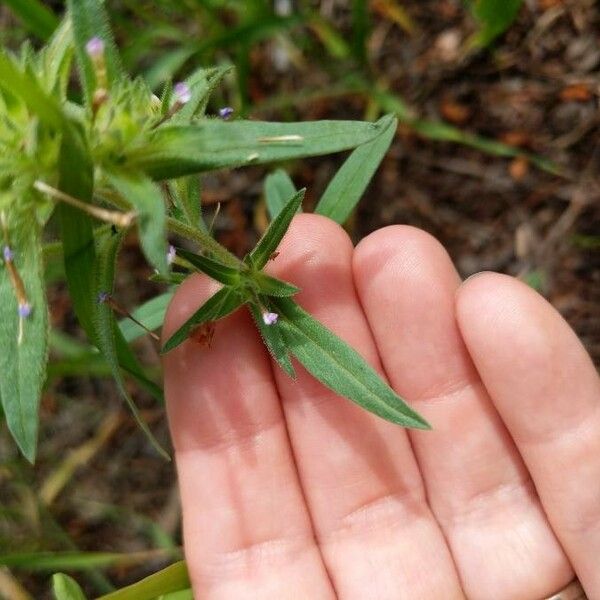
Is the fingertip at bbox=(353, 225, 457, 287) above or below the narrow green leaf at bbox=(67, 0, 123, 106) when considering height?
below

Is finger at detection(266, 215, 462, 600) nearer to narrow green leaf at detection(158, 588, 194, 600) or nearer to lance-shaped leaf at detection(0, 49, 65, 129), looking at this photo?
narrow green leaf at detection(158, 588, 194, 600)

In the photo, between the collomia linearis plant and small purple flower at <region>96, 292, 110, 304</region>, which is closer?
the collomia linearis plant

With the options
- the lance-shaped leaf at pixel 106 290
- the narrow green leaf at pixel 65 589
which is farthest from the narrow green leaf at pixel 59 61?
the narrow green leaf at pixel 65 589

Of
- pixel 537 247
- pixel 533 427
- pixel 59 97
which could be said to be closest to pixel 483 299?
pixel 533 427

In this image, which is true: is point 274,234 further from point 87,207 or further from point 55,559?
point 55,559

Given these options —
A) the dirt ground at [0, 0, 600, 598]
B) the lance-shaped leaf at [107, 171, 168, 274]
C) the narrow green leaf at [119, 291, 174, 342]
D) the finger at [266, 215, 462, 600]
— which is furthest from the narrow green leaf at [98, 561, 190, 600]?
the lance-shaped leaf at [107, 171, 168, 274]

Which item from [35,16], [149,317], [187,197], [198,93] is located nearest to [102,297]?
[187,197]

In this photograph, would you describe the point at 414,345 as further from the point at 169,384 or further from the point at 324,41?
the point at 324,41
